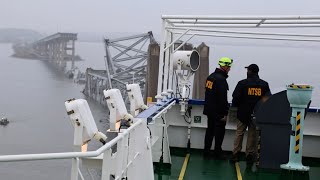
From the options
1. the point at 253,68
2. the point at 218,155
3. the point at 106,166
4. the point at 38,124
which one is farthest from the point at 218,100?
the point at 38,124

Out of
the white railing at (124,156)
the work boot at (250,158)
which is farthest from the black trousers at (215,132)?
the white railing at (124,156)

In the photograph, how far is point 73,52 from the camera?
133 metres

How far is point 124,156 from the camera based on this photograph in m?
3.76

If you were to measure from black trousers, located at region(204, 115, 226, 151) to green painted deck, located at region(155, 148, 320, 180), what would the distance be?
0.24m

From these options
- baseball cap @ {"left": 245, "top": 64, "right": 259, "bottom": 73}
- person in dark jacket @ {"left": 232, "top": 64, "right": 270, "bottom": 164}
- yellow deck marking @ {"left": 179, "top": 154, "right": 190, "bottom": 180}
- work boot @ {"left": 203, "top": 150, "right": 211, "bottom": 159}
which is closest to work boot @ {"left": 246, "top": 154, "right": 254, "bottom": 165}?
person in dark jacket @ {"left": 232, "top": 64, "right": 270, "bottom": 164}

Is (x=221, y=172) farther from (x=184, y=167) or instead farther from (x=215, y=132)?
(x=215, y=132)

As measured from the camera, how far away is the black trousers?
6828mm

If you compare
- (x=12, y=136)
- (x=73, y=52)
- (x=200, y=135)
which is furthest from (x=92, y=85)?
(x=200, y=135)

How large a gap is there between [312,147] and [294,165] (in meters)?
1.52

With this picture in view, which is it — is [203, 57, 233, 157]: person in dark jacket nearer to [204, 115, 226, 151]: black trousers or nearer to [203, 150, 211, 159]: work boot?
[204, 115, 226, 151]: black trousers

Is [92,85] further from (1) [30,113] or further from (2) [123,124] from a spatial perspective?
(2) [123,124]

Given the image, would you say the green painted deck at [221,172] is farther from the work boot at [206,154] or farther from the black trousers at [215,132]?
the black trousers at [215,132]

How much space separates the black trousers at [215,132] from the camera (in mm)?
6828

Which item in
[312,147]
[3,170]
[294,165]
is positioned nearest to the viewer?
[294,165]
